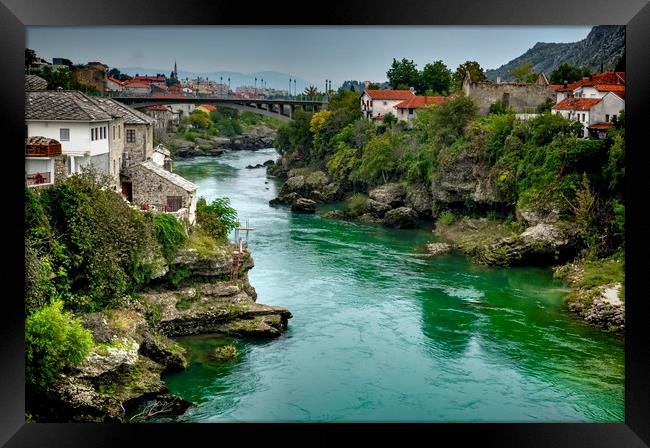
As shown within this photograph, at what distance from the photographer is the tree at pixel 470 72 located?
25000 mm

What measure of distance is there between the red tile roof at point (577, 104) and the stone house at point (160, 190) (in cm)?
918

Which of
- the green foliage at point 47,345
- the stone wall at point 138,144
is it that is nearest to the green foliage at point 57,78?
the stone wall at point 138,144

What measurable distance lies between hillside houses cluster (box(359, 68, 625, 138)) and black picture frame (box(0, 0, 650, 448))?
37.9 feet

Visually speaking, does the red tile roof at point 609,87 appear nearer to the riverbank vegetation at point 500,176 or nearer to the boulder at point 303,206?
the riverbank vegetation at point 500,176

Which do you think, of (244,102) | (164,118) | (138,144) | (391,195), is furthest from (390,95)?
(138,144)

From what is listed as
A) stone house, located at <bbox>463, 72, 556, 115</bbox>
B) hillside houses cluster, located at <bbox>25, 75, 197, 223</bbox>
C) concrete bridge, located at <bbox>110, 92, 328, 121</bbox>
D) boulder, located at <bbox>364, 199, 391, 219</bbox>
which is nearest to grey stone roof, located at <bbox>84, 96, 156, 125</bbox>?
hillside houses cluster, located at <bbox>25, 75, 197, 223</bbox>

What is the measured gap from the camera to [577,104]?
18.2m

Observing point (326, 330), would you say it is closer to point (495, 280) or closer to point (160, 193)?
point (160, 193)

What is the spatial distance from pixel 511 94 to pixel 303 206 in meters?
6.20

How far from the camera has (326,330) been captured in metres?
11.8

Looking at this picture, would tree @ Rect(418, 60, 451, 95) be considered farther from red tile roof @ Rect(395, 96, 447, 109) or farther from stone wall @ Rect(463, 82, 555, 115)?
stone wall @ Rect(463, 82, 555, 115)

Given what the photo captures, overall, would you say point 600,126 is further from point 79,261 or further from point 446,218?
point 79,261

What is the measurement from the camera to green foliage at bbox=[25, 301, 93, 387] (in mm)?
7922

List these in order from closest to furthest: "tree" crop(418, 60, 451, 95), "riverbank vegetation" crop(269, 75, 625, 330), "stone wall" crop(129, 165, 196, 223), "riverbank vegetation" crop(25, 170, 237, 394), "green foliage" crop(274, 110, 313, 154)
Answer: "riverbank vegetation" crop(25, 170, 237, 394) → "stone wall" crop(129, 165, 196, 223) → "riverbank vegetation" crop(269, 75, 625, 330) → "green foliage" crop(274, 110, 313, 154) → "tree" crop(418, 60, 451, 95)
